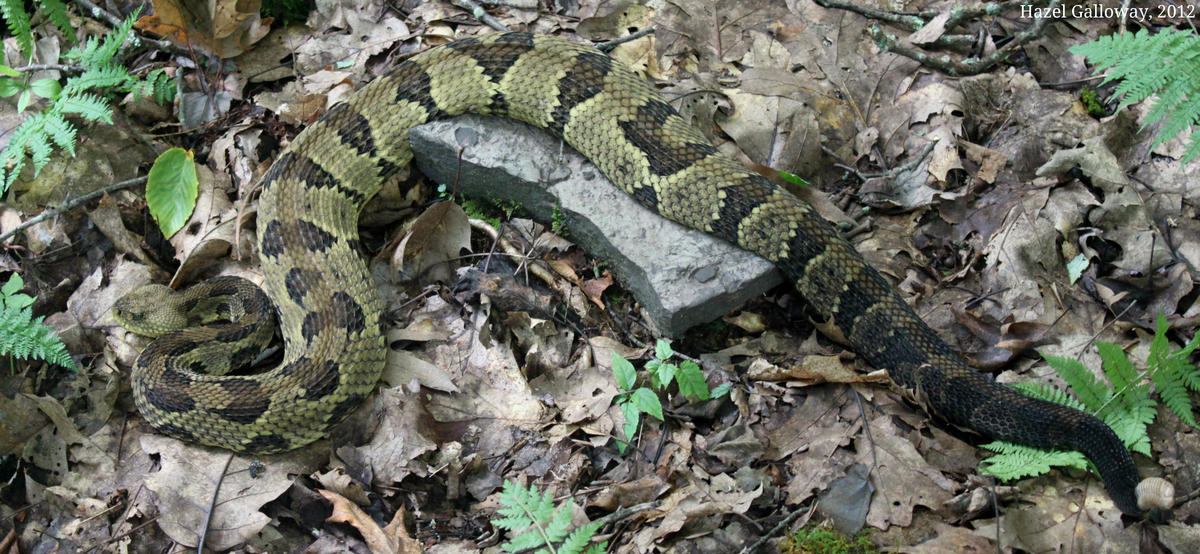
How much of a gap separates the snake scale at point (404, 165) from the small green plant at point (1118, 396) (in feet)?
0.54

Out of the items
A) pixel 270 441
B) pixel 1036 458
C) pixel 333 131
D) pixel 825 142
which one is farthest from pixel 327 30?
pixel 1036 458

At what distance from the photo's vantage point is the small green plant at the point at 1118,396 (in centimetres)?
391

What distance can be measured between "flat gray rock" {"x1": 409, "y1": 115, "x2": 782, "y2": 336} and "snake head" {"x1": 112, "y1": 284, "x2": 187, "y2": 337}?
202cm

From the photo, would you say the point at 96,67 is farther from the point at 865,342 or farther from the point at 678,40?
the point at 865,342

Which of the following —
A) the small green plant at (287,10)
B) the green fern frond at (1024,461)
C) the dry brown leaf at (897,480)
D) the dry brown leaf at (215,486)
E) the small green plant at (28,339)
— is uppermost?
the small green plant at (287,10)

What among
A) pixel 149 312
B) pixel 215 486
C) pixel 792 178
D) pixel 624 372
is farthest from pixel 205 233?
pixel 792 178

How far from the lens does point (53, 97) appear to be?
17.7 feet

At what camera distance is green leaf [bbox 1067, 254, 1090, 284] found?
496 centimetres

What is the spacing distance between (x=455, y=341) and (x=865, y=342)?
267 centimetres

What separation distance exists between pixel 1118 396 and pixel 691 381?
2339mm

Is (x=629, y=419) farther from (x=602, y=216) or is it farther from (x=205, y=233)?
(x=205, y=233)

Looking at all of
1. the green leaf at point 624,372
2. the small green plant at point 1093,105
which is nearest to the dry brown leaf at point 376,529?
the green leaf at point 624,372

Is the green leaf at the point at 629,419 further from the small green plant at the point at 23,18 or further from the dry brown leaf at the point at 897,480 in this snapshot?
the small green plant at the point at 23,18

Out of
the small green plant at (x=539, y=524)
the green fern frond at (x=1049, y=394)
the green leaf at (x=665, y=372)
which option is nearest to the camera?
the small green plant at (x=539, y=524)
